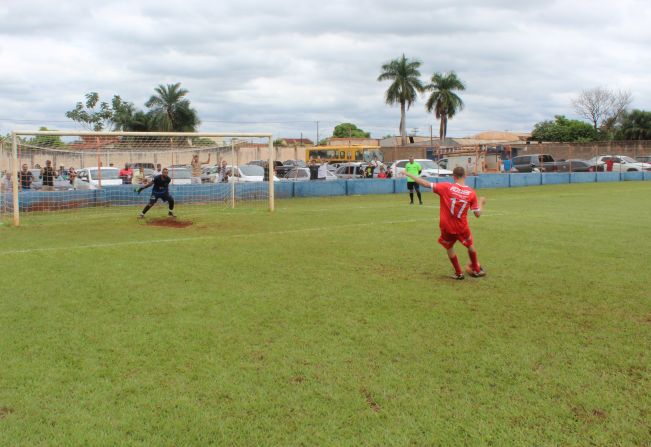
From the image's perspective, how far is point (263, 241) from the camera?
12.1 metres

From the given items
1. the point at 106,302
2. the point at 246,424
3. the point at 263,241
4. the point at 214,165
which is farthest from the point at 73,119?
the point at 246,424

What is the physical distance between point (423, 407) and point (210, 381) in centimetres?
166

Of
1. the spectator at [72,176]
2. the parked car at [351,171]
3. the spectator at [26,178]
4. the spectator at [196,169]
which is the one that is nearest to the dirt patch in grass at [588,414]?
the spectator at [26,178]

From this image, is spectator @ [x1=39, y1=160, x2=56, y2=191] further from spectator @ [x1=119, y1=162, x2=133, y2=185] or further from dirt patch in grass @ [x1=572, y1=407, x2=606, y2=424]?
dirt patch in grass @ [x1=572, y1=407, x2=606, y2=424]

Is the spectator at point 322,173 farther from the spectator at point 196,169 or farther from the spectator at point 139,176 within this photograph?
the spectator at point 139,176

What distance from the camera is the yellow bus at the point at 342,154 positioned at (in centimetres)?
4591

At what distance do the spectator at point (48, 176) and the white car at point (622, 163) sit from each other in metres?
34.2

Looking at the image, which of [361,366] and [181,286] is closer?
[361,366]

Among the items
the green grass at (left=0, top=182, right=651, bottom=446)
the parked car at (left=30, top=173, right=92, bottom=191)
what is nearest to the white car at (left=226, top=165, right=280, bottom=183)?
the parked car at (left=30, top=173, right=92, bottom=191)

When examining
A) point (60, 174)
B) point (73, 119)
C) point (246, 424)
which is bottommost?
point (246, 424)

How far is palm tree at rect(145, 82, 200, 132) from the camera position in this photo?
2388 inches

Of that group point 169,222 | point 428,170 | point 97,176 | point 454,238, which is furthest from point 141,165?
point 454,238

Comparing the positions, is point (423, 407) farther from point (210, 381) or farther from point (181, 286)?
point (181, 286)

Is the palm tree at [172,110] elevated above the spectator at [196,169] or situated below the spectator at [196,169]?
above
